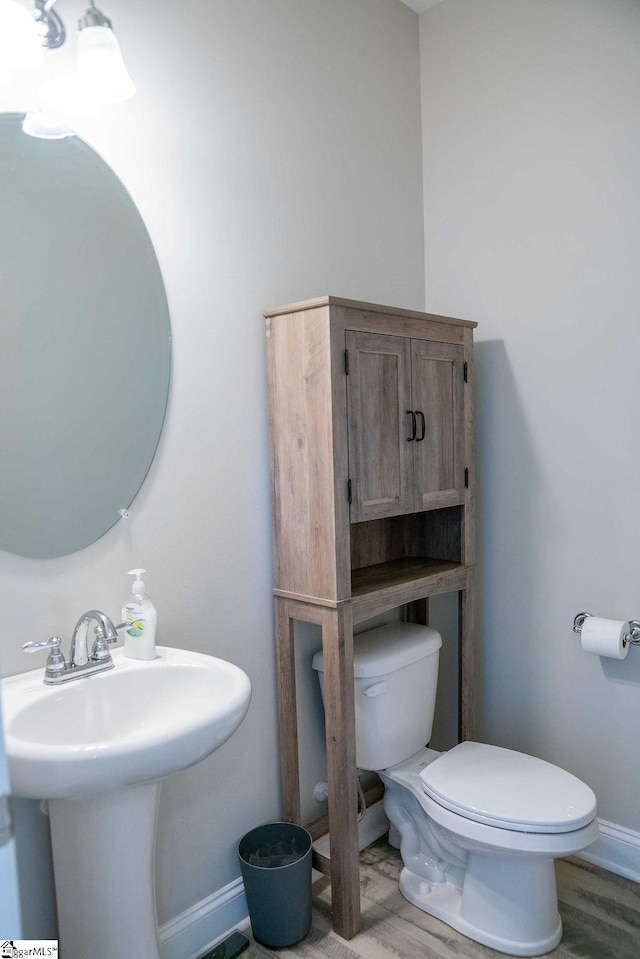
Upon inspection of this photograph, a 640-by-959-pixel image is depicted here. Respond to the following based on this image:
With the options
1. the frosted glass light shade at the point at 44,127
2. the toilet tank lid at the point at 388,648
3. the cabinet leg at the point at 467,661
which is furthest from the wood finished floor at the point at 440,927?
the frosted glass light shade at the point at 44,127

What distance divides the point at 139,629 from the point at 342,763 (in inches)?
26.8

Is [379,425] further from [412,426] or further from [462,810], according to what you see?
[462,810]

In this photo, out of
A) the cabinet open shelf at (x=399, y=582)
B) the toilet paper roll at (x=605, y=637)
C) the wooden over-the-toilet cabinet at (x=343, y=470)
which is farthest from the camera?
the toilet paper roll at (x=605, y=637)

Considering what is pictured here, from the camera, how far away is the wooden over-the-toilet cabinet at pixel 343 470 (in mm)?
1797

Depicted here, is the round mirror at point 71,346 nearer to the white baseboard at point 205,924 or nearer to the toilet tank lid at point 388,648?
the toilet tank lid at point 388,648

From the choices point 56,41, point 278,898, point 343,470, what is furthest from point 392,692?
point 56,41

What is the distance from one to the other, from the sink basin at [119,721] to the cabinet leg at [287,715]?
42 cm

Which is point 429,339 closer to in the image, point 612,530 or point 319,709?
point 612,530

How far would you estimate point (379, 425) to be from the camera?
1916 millimetres

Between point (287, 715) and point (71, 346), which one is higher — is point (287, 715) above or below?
below

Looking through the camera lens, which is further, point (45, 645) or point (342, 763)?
point (342, 763)

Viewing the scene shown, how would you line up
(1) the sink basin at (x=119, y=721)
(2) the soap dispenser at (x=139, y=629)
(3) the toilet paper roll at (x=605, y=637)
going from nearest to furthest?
(1) the sink basin at (x=119, y=721) → (2) the soap dispenser at (x=139, y=629) → (3) the toilet paper roll at (x=605, y=637)

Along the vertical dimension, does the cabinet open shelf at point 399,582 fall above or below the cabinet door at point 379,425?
below

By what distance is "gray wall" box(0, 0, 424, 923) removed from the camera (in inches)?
64.0
